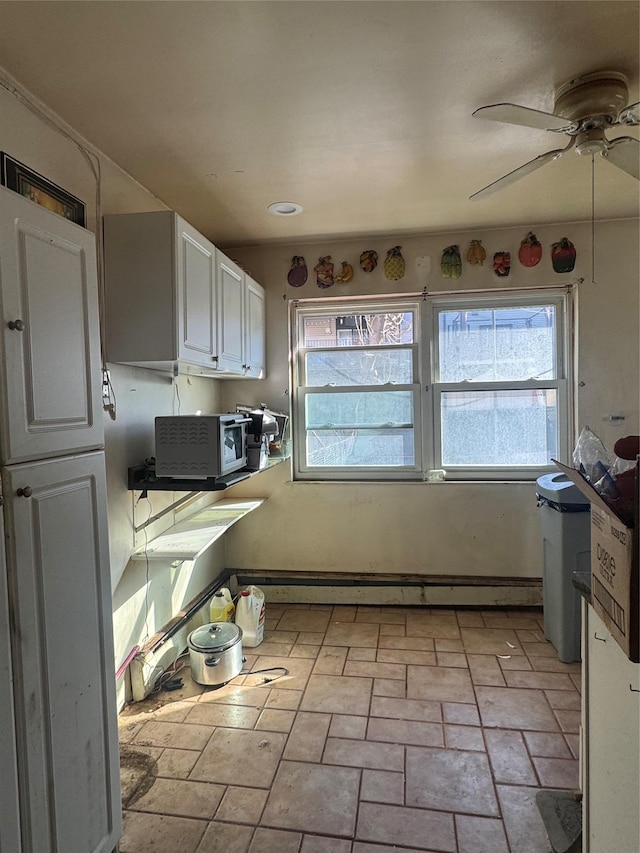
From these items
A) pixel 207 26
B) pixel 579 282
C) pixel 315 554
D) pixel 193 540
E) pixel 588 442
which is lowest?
pixel 315 554

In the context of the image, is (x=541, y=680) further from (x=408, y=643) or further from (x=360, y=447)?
(x=360, y=447)

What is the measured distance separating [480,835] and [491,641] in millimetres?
1372

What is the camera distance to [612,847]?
3.68 ft

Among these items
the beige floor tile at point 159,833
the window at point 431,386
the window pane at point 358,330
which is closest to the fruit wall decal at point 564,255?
the window at point 431,386

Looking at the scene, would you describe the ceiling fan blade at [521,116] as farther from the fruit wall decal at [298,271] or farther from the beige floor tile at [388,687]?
the beige floor tile at [388,687]

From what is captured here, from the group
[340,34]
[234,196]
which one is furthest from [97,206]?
[340,34]

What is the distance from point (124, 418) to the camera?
2232 mm

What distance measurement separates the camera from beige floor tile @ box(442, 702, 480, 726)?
2.14 m

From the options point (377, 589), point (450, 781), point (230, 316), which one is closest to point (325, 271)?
point (230, 316)

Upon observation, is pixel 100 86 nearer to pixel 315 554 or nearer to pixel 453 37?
pixel 453 37

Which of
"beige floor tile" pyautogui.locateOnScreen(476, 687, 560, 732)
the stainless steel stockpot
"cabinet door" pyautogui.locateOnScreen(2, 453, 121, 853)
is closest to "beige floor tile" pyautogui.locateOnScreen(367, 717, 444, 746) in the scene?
"beige floor tile" pyautogui.locateOnScreen(476, 687, 560, 732)

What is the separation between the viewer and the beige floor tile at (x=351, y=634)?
9.48 ft

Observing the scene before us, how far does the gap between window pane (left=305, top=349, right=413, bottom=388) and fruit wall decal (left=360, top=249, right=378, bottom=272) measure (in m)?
0.56

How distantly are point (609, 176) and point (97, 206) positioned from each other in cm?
246
